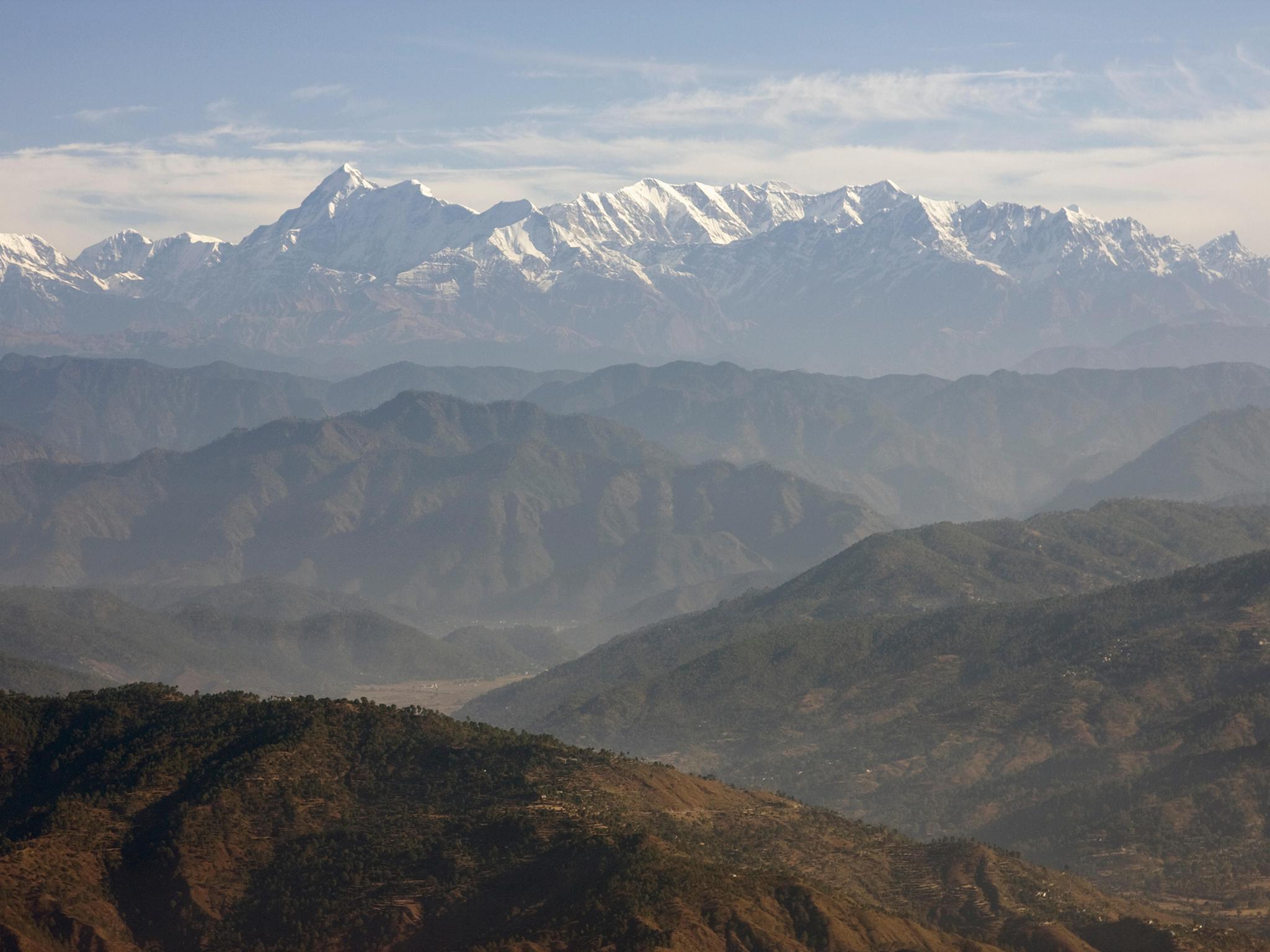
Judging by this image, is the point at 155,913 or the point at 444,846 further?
the point at 444,846

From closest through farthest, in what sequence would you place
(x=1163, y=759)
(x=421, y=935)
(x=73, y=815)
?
(x=421, y=935) < (x=73, y=815) < (x=1163, y=759)

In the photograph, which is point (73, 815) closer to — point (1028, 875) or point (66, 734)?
point (66, 734)

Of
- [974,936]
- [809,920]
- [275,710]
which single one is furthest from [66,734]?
[974,936]

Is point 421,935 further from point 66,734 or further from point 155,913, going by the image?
point 66,734

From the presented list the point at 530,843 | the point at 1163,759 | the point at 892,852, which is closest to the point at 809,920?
the point at 530,843

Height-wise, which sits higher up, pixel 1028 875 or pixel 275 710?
pixel 275 710

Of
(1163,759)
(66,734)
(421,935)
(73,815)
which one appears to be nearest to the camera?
(421,935)
